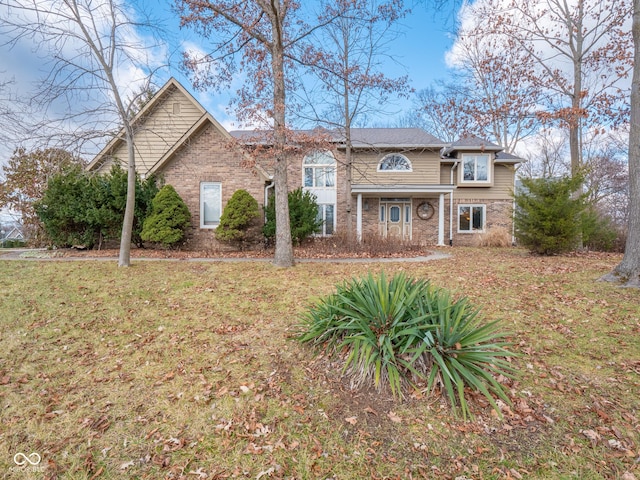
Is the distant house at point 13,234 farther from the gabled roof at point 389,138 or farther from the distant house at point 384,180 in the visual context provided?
the gabled roof at point 389,138

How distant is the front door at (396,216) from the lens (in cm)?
1767

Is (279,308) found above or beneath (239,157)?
beneath

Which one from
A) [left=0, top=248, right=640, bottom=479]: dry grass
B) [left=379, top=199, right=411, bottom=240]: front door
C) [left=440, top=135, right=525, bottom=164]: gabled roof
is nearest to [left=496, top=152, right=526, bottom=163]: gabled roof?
[left=440, top=135, right=525, bottom=164]: gabled roof

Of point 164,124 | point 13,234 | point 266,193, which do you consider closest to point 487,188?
point 266,193

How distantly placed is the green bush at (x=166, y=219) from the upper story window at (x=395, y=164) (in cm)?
1054

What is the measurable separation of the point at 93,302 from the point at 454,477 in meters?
6.22

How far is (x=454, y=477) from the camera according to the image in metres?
2.35

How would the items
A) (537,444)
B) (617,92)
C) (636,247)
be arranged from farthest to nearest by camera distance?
(617,92), (636,247), (537,444)

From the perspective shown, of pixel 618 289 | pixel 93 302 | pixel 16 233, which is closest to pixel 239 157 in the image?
pixel 93 302

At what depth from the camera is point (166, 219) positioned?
1165 cm

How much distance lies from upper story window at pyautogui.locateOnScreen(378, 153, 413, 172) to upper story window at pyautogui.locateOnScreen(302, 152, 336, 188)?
267cm

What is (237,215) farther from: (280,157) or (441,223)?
(441,223)

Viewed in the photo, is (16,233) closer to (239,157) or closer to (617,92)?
(239,157)

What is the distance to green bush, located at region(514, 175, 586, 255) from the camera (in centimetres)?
1016
